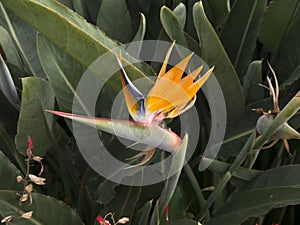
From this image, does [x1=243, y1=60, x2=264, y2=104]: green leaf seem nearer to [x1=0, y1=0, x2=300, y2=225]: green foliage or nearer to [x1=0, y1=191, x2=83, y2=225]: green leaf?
[x1=0, y1=0, x2=300, y2=225]: green foliage

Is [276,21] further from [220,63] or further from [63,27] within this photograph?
[63,27]

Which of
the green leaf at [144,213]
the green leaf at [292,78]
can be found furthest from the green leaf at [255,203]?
the green leaf at [292,78]

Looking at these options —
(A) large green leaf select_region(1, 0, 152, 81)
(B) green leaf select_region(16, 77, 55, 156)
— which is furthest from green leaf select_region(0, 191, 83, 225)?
(A) large green leaf select_region(1, 0, 152, 81)

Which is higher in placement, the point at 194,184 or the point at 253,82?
the point at 253,82

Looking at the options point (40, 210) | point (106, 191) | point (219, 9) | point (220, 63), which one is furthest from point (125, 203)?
point (219, 9)

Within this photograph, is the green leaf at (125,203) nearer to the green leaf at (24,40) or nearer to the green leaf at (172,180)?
the green leaf at (172,180)

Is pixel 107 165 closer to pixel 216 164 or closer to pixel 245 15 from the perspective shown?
pixel 216 164
